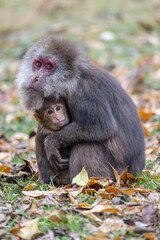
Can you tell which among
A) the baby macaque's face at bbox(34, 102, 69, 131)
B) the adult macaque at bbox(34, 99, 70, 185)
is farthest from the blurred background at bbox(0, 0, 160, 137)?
the baby macaque's face at bbox(34, 102, 69, 131)

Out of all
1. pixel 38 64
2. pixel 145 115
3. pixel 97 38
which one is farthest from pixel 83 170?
pixel 97 38

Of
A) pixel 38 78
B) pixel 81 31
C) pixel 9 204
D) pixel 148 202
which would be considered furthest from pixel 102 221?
pixel 81 31

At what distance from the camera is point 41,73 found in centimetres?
484

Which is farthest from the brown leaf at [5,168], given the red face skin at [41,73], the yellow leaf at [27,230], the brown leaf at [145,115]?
the brown leaf at [145,115]

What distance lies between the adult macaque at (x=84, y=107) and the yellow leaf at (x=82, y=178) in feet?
0.68

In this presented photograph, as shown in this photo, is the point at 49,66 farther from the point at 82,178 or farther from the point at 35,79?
the point at 82,178

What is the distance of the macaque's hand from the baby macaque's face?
0.53 feet

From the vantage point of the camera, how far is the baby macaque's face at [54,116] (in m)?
4.76

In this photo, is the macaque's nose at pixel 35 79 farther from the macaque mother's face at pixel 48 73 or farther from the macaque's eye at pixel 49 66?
the macaque's eye at pixel 49 66

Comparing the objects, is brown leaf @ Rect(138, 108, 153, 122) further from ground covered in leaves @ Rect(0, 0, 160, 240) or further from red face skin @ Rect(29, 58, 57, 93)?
red face skin @ Rect(29, 58, 57, 93)

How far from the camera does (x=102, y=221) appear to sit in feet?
11.8

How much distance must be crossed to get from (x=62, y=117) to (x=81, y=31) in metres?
9.82

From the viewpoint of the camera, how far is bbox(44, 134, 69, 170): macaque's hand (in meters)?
4.76

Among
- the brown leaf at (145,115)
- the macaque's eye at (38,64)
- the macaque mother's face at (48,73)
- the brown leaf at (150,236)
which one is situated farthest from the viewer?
the brown leaf at (145,115)
